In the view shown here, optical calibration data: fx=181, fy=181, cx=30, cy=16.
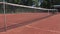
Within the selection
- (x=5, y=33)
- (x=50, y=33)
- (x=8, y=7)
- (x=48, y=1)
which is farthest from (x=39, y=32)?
(x=48, y=1)

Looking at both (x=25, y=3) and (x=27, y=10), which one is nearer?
(x=27, y=10)

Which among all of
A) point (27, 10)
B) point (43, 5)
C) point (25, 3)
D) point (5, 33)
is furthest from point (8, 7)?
point (5, 33)

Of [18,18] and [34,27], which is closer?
[34,27]

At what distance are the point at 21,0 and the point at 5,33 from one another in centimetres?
1390

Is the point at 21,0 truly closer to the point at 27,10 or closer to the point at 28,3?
the point at 28,3

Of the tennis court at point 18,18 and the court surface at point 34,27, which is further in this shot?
the tennis court at point 18,18

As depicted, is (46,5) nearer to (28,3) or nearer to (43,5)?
(43,5)

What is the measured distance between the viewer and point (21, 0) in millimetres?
20125

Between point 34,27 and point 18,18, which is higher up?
point 34,27

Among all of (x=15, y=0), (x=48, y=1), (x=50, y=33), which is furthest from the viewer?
(x=48, y=1)

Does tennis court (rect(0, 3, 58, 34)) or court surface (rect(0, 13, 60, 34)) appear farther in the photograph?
tennis court (rect(0, 3, 58, 34))

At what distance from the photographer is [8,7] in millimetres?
17000

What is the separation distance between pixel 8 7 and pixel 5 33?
35.2 ft

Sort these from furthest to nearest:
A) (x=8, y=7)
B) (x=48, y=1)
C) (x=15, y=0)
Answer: (x=48, y=1)
(x=15, y=0)
(x=8, y=7)
